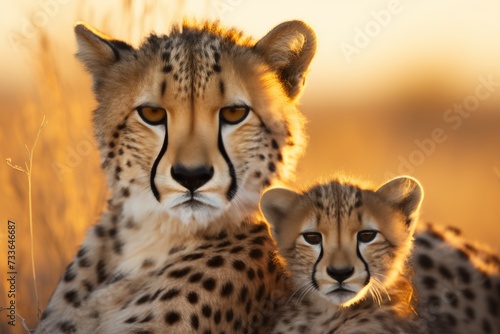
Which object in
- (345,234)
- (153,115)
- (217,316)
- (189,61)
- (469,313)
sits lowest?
(469,313)

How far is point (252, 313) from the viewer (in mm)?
3422

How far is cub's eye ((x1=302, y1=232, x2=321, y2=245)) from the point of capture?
3271 millimetres

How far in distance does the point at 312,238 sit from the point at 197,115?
1.84 feet

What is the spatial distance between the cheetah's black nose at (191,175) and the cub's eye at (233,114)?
25 centimetres

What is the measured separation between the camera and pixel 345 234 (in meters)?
3.21

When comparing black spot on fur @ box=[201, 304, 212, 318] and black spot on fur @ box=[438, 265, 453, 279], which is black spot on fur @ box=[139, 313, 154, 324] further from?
black spot on fur @ box=[438, 265, 453, 279]

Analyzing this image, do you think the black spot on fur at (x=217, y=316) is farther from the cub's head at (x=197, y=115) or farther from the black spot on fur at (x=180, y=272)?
the cub's head at (x=197, y=115)

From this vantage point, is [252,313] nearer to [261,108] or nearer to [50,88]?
[261,108]

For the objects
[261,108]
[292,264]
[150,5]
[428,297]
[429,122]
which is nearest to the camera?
[292,264]

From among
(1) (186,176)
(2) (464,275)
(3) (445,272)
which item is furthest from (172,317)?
(2) (464,275)

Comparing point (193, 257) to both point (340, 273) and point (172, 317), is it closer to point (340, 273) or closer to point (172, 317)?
point (172, 317)

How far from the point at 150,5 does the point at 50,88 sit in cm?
67

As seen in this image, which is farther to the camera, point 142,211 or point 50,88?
point 50,88

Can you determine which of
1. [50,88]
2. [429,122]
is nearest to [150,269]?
[50,88]
